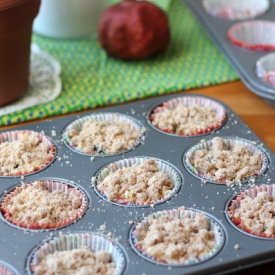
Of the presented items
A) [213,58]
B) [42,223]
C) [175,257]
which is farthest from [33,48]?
[175,257]

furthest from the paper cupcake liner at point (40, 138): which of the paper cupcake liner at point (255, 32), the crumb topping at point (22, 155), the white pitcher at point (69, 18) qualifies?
the paper cupcake liner at point (255, 32)

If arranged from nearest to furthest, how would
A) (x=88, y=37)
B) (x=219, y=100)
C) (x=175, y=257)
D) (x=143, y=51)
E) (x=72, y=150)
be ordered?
(x=175, y=257) → (x=72, y=150) → (x=219, y=100) → (x=143, y=51) → (x=88, y=37)

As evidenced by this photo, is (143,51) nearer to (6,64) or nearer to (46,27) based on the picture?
(46,27)

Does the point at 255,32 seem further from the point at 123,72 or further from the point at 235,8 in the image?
the point at 123,72

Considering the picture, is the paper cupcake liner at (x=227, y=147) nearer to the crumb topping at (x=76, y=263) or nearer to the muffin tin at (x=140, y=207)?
the muffin tin at (x=140, y=207)

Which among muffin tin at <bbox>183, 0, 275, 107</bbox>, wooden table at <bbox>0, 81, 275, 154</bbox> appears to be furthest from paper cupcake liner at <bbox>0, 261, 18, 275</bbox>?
muffin tin at <bbox>183, 0, 275, 107</bbox>

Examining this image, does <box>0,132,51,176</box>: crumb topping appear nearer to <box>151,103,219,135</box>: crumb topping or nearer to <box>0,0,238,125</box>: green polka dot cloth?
<box>0,0,238,125</box>: green polka dot cloth

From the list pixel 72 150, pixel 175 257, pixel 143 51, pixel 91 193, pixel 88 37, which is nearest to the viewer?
pixel 175 257

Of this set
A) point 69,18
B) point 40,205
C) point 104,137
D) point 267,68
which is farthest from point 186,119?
point 69,18
